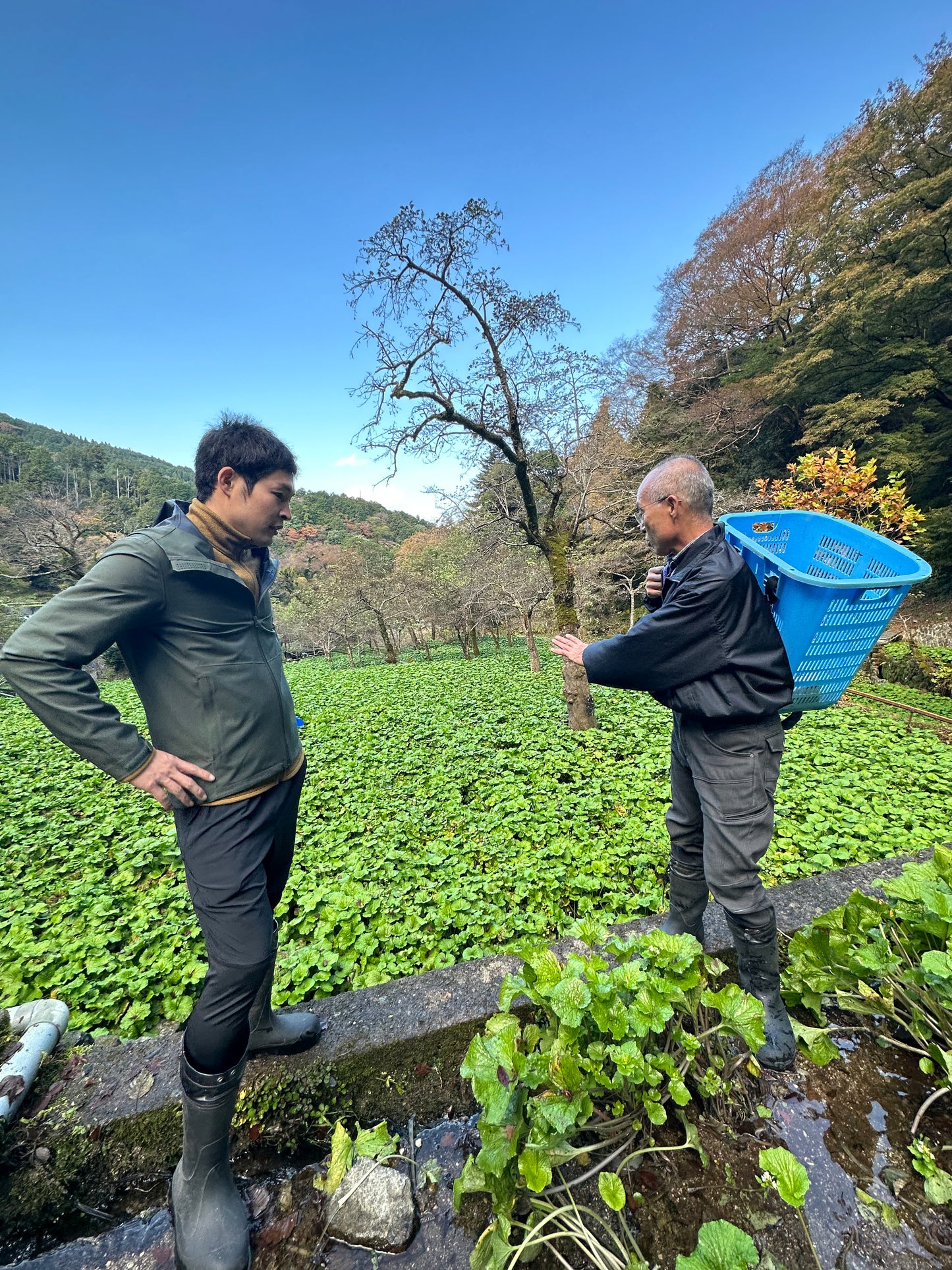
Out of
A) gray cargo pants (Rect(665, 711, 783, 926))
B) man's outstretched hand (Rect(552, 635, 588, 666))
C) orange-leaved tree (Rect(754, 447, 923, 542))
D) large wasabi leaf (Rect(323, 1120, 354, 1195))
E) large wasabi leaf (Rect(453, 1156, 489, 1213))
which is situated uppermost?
orange-leaved tree (Rect(754, 447, 923, 542))

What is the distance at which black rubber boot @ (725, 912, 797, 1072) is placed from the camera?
4.81ft

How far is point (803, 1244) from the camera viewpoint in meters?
1.06

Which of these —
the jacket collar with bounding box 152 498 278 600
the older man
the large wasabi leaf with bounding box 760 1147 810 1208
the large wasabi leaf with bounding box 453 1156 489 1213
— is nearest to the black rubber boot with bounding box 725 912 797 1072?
the older man

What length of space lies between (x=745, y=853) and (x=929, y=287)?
669 inches

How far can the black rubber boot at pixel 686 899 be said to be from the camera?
5.88 ft

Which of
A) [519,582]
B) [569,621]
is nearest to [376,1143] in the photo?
[569,621]

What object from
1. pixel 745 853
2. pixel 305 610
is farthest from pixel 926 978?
pixel 305 610

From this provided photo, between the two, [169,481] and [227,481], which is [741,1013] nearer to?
[227,481]

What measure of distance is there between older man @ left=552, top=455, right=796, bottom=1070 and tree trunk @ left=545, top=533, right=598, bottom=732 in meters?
3.98

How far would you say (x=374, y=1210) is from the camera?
119 centimetres

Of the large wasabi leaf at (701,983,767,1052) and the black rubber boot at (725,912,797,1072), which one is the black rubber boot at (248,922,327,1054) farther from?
the black rubber boot at (725,912,797,1072)

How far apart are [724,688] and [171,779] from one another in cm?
157

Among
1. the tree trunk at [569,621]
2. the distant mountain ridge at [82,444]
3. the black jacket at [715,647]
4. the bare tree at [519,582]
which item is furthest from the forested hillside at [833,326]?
the distant mountain ridge at [82,444]

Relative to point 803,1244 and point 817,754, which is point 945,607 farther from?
point 803,1244
